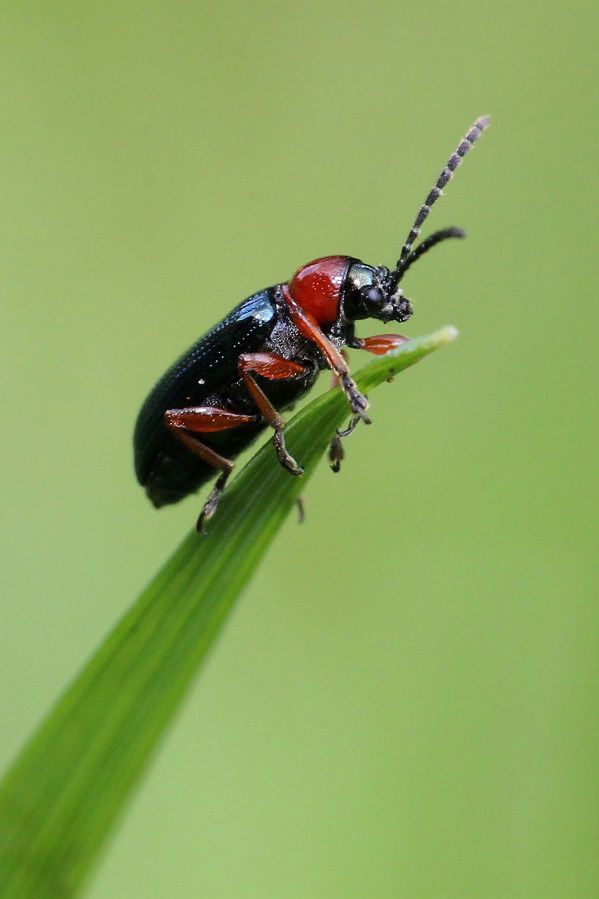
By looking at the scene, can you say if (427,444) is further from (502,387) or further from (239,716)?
(239,716)

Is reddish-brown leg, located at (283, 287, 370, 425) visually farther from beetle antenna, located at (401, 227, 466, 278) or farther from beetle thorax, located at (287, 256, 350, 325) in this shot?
beetle antenna, located at (401, 227, 466, 278)

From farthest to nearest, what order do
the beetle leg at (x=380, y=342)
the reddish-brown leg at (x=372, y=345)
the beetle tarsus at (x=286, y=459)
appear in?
1. the beetle leg at (x=380, y=342)
2. the reddish-brown leg at (x=372, y=345)
3. the beetle tarsus at (x=286, y=459)

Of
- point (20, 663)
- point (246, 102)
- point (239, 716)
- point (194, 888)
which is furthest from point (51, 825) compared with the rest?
point (246, 102)

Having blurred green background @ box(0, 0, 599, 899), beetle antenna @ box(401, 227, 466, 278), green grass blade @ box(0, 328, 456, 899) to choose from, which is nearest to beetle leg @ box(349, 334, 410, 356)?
beetle antenna @ box(401, 227, 466, 278)

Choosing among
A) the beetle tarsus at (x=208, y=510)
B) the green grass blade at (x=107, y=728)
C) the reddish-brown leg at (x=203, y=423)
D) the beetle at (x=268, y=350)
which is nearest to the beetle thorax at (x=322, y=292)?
the beetle at (x=268, y=350)

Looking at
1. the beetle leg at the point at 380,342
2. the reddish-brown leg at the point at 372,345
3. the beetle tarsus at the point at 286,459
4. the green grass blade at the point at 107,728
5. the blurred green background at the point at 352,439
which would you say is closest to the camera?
the green grass blade at the point at 107,728

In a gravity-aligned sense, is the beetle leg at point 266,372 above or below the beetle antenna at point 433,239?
below

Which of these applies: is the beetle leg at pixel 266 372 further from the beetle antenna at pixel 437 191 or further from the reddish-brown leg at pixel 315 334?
the beetle antenna at pixel 437 191

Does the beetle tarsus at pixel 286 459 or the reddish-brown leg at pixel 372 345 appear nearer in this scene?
the beetle tarsus at pixel 286 459
